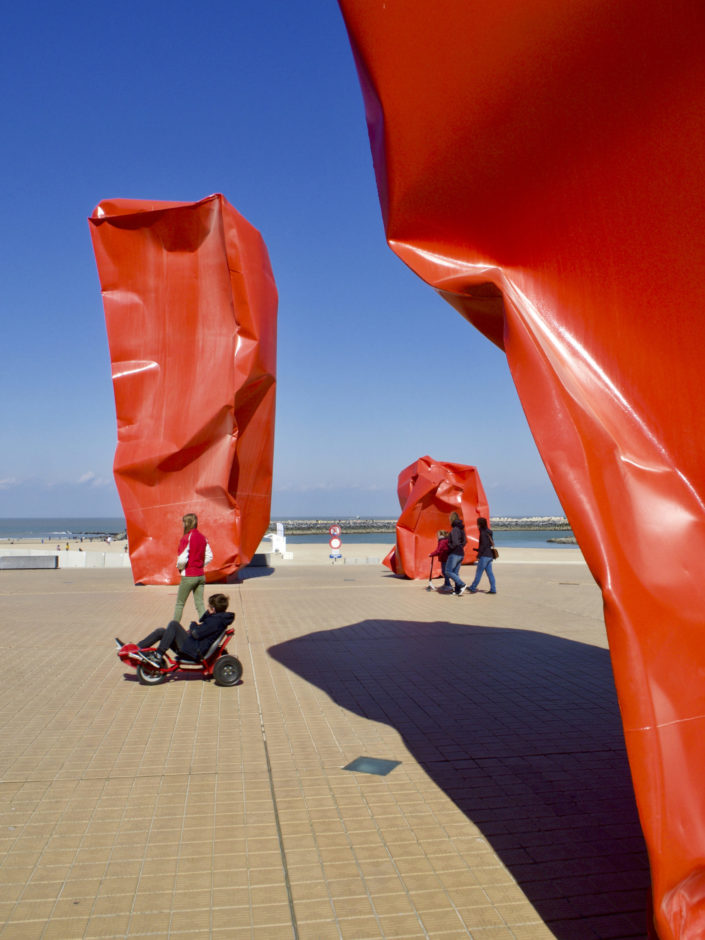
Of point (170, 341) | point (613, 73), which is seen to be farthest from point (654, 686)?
point (170, 341)

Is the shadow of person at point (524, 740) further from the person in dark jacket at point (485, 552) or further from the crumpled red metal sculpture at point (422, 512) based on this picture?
the crumpled red metal sculpture at point (422, 512)

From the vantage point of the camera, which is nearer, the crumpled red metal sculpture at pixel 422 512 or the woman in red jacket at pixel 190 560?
the woman in red jacket at pixel 190 560

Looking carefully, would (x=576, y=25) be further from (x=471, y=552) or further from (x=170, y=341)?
(x=471, y=552)

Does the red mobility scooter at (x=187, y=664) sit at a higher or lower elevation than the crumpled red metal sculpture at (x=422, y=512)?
lower

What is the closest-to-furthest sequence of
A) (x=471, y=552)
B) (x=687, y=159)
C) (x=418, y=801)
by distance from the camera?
(x=687, y=159), (x=418, y=801), (x=471, y=552)

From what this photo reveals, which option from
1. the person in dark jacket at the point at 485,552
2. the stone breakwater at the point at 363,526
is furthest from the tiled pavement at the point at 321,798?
the stone breakwater at the point at 363,526

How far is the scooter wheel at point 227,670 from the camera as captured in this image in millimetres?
7238

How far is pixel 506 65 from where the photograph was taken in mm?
3365

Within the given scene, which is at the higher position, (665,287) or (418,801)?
(665,287)

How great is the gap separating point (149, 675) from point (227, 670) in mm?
754

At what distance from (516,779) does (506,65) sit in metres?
3.99

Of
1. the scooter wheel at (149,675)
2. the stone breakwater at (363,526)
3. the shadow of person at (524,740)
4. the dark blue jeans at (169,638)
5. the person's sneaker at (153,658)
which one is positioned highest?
the dark blue jeans at (169,638)

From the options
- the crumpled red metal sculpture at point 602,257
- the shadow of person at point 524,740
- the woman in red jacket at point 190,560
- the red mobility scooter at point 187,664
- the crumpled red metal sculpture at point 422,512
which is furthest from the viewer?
the crumpled red metal sculpture at point 422,512

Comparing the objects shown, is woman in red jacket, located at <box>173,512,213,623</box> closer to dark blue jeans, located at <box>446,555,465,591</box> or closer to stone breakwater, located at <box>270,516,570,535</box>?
dark blue jeans, located at <box>446,555,465,591</box>
